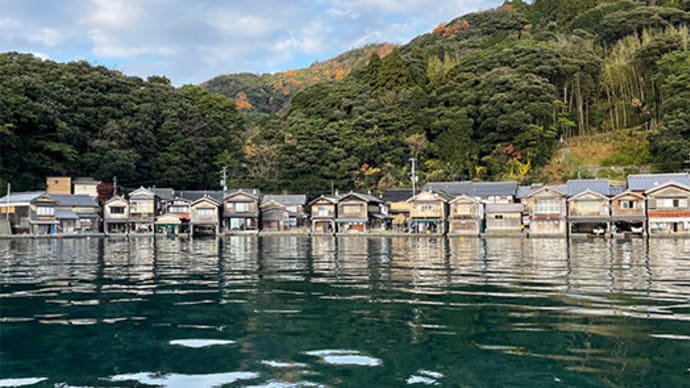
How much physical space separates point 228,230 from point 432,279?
43695 mm

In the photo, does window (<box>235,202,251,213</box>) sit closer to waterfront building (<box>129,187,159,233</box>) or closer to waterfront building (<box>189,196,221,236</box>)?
waterfront building (<box>189,196,221,236</box>)

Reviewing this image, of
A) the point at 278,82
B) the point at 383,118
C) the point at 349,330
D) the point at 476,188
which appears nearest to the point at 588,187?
the point at 476,188

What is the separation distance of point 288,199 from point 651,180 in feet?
115

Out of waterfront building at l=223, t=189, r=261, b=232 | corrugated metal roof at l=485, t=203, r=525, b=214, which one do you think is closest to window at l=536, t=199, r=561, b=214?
corrugated metal roof at l=485, t=203, r=525, b=214

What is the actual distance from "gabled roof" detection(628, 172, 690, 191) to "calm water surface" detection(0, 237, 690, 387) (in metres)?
36.0

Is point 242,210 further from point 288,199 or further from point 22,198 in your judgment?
point 22,198

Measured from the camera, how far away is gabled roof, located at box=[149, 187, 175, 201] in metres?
59.8

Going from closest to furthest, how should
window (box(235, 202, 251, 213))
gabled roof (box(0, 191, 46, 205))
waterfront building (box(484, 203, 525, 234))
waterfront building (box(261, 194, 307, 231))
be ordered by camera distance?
gabled roof (box(0, 191, 46, 205)) < waterfront building (box(484, 203, 525, 234)) < window (box(235, 202, 251, 213)) < waterfront building (box(261, 194, 307, 231))

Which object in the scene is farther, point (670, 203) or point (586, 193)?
point (586, 193)

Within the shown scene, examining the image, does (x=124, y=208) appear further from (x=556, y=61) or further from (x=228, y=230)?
(x=556, y=61)

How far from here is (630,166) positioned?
188ft

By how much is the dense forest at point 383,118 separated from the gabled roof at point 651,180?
18.6 ft

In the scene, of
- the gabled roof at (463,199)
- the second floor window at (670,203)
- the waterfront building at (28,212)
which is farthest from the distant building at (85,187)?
the second floor window at (670,203)

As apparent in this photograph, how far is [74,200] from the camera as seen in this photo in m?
56.1
